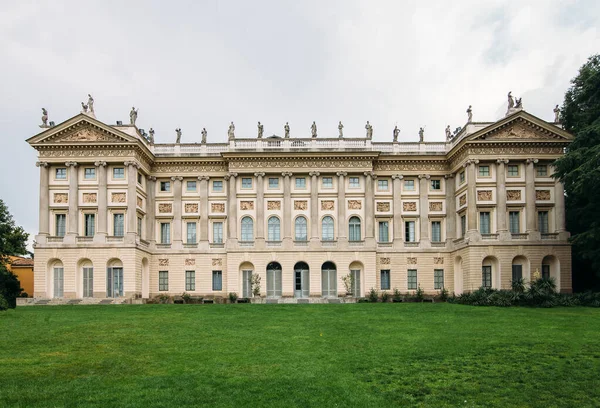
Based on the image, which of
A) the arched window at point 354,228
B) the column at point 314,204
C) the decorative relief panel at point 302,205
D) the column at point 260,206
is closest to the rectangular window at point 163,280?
the column at point 260,206

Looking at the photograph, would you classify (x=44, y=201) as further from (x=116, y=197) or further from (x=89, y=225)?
(x=116, y=197)

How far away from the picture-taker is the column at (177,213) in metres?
45.3

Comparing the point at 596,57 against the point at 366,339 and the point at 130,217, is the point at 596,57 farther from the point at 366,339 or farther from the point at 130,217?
the point at 130,217

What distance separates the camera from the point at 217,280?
148 feet

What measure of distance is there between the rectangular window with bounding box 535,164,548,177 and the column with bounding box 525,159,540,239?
0.63 m

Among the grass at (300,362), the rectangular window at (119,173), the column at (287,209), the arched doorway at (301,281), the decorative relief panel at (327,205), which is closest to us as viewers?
the grass at (300,362)

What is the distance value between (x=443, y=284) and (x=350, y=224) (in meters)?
9.17

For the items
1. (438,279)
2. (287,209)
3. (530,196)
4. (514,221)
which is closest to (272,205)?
(287,209)

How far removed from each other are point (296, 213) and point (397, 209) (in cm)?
857

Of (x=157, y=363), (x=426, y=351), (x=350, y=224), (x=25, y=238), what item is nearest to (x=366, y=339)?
(x=426, y=351)

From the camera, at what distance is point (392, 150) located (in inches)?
1816

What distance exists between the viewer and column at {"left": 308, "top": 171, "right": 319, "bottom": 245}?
146 ft

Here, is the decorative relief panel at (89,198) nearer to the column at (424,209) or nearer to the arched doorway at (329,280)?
the arched doorway at (329,280)

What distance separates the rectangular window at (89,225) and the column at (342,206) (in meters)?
19.5
